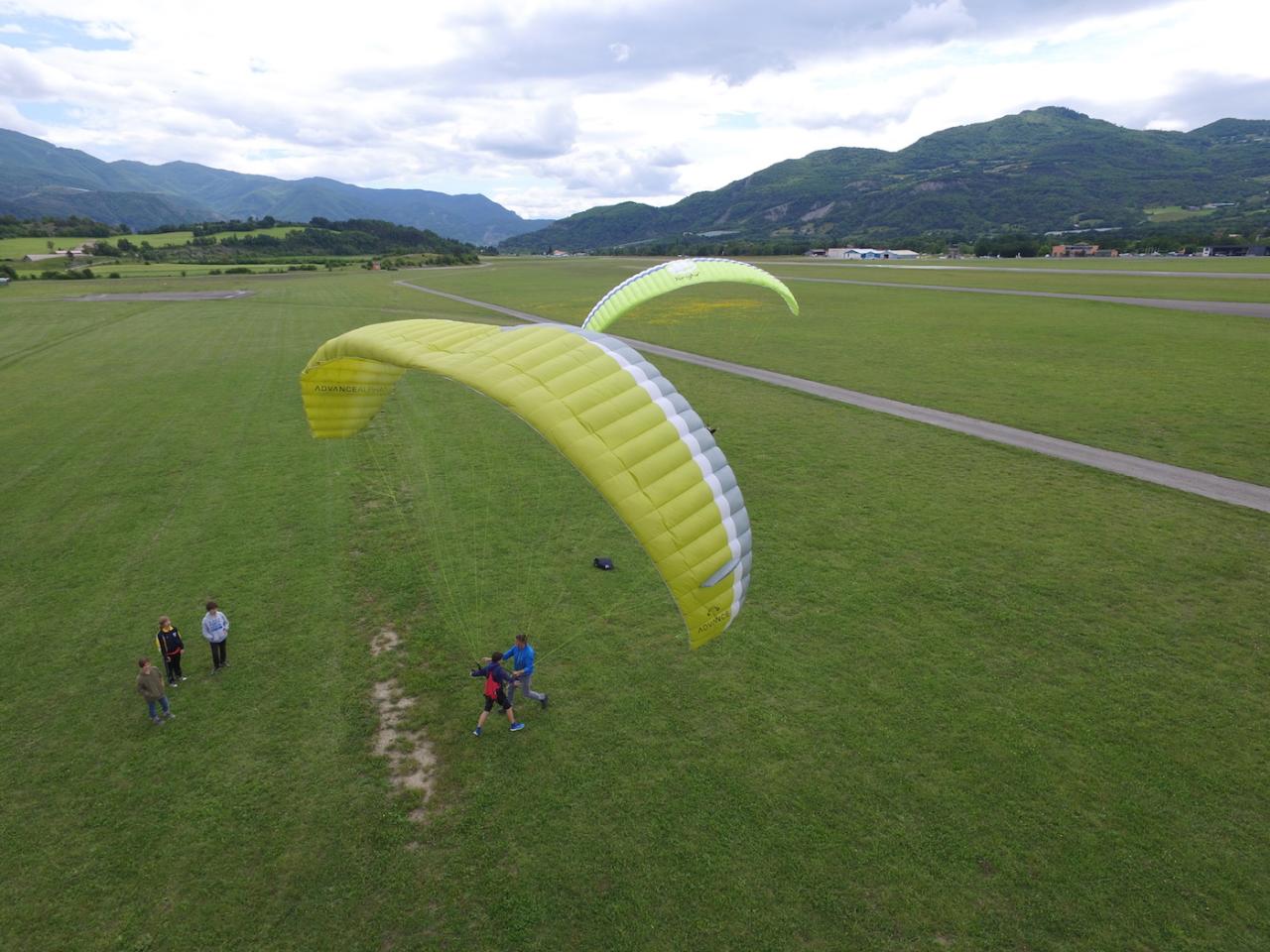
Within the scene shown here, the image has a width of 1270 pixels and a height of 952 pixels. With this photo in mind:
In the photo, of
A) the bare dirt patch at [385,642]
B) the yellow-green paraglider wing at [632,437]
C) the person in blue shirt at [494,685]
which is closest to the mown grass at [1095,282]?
the yellow-green paraglider wing at [632,437]

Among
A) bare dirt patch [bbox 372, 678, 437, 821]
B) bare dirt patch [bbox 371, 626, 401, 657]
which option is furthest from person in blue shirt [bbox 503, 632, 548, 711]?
bare dirt patch [bbox 371, 626, 401, 657]

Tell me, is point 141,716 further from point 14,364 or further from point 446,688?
point 14,364

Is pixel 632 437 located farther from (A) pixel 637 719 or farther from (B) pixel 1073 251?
(B) pixel 1073 251

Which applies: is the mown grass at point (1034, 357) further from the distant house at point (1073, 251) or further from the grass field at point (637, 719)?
the distant house at point (1073, 251)

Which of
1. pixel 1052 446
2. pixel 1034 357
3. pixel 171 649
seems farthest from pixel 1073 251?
pixel 171 649

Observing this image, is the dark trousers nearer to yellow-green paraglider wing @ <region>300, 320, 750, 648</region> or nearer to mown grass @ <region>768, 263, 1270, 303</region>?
yellow-green paraglider wing @ <region>300, 320, 750, 648</region>
